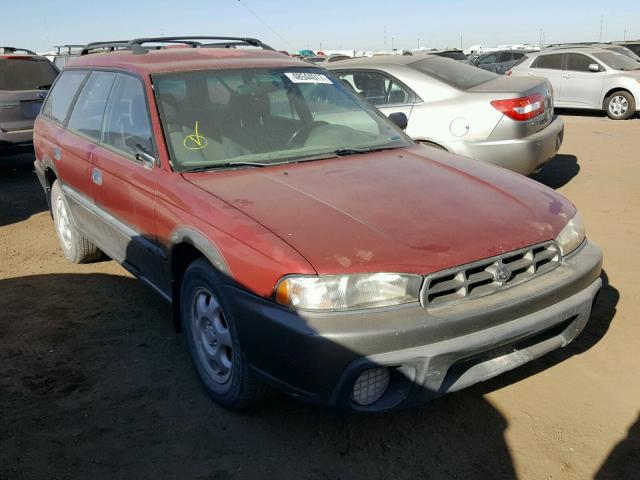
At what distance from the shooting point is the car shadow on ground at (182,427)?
9.00 ft

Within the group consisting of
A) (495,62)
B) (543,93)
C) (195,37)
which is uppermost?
(195,37)

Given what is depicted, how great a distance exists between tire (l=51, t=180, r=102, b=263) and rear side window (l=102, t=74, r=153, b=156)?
3.92 ft

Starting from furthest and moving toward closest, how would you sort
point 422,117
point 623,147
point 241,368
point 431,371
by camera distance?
point 623,147
point 422,117
point 241,368
point 431,371

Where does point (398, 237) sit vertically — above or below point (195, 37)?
below

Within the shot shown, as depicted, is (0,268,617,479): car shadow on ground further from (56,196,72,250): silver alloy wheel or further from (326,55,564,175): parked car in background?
(326,55,564,175): parked car in background

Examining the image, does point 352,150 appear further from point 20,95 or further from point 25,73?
point 25,73

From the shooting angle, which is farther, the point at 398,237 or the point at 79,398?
the point at 79,398

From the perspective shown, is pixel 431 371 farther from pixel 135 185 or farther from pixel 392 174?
pixel 135 185

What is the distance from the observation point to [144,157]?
11.8 ft

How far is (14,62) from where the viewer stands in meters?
9.40

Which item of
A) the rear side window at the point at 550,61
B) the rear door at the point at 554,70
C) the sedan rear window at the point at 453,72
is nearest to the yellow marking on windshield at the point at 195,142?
the sedan rear window at the point at 453,72

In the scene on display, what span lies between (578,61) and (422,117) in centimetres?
972

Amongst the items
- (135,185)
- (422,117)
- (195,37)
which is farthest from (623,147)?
(135,185)

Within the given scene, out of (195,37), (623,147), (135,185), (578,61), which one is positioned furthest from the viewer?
(578,61)
